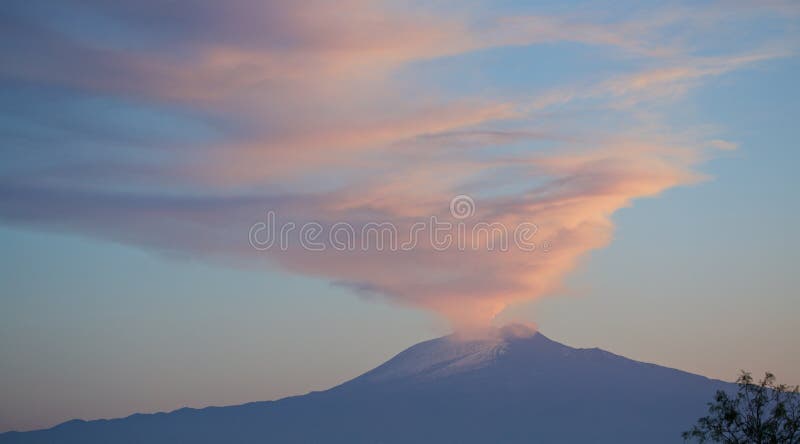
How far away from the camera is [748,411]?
1641 inches

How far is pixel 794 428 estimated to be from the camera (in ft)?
134

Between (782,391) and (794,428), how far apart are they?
3033mm

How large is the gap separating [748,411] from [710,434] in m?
1.79

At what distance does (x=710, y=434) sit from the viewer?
4228 centimetres

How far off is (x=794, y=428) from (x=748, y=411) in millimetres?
1815

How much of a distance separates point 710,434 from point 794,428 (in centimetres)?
325

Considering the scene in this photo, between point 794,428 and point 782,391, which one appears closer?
point 794,428

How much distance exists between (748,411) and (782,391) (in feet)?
9.33

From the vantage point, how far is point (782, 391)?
143 ft
